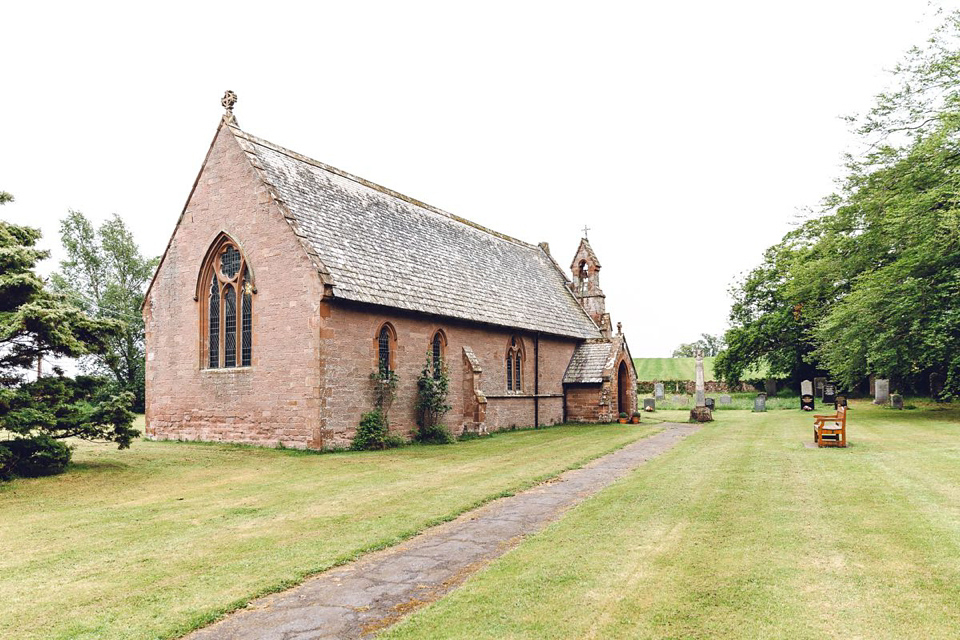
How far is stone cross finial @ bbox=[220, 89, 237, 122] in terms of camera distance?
73.7 feet

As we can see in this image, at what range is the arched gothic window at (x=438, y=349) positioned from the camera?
24.3 metres

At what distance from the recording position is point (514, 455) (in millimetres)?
19219

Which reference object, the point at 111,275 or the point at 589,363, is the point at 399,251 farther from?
the point at 111,275

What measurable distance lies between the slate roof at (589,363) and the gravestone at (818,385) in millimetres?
25278

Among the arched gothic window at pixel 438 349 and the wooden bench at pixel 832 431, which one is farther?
the arched gothic window at pixel 438 349

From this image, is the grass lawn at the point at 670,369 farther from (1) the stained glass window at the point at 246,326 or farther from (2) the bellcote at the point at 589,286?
(1) the stained glass window at the point at 246,326

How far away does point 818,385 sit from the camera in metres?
52.7

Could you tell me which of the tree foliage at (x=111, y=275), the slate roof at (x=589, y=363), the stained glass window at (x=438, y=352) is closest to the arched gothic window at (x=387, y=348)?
the stained glass window at (x=438, y=352)

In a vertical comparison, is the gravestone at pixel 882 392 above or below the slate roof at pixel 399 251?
below

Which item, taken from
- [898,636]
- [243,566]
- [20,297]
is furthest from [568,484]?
[20,297]

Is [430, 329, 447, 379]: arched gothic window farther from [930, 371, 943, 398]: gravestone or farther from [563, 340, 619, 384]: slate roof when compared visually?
[930, 371, 943, 398]: gravestone

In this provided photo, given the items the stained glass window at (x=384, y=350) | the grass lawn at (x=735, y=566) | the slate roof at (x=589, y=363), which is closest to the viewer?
the grass lawn at (x=735, y=566)

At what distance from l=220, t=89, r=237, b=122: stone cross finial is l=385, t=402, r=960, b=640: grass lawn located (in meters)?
17.8

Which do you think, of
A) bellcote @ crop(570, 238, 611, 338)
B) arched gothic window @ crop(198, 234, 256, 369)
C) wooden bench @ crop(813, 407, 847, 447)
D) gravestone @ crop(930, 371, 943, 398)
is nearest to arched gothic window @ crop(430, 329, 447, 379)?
arched gothic window @ crop(198, 234, 256, 369)
